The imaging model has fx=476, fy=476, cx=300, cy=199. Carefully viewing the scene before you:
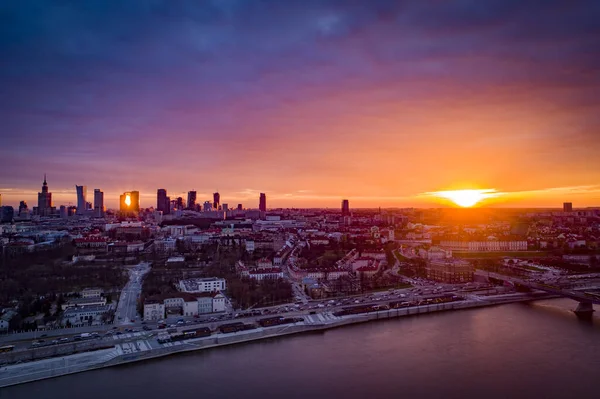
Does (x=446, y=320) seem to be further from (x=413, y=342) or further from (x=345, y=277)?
(x=345, y=277)

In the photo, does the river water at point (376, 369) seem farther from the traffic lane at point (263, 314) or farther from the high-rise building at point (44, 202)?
the high-rise building at point (44, 202)

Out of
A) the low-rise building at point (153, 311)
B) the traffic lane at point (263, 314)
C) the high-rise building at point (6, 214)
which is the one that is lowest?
the traffic lane at point (263, 314)

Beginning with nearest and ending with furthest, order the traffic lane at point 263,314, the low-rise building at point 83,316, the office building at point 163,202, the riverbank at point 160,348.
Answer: the riverbank at point 160,348 < the traffic lane at point 263,314 < the low-rise building at point 83,316 < the office building at point 163,202

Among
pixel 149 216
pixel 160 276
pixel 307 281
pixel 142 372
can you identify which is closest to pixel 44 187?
pixel 149 216

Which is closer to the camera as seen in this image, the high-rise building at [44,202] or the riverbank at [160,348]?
the riverbank at [160,348]

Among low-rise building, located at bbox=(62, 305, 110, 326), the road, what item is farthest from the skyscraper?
low-rise building, located at bbox=(62, 305, 110, 326)

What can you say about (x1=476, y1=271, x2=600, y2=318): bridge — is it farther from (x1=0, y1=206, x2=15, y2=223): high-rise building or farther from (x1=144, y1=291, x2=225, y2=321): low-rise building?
(x1=0, y1=206, x2=15, y2=223): high-rise building

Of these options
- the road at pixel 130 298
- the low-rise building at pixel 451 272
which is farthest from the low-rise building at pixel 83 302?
the low-rise building at pixel 451 272
